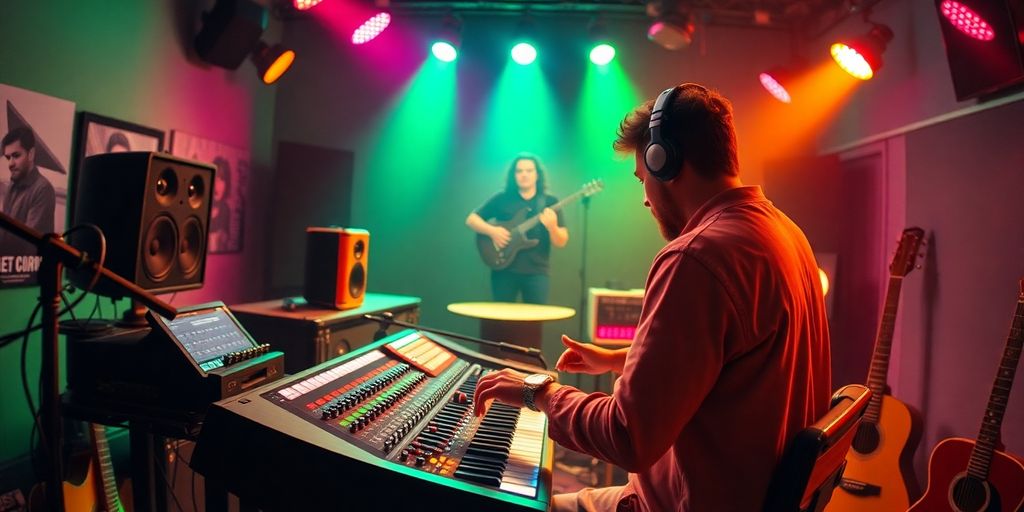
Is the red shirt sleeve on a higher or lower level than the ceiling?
lower

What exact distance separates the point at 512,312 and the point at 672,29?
6.98 feet

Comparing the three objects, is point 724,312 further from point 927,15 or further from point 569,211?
point 569,211

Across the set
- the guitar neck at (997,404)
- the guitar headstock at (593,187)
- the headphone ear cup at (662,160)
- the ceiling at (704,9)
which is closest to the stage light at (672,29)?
the ceiling at (704,9)

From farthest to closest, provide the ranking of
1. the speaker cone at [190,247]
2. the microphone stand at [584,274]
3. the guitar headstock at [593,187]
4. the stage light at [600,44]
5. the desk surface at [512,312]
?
the microphone stand at [584,274], the guitar headstock at [593,187], the stage light at [600,44], the desk surface at [512,312], the speaker cone at [190,247]

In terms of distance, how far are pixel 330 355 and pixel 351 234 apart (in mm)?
580

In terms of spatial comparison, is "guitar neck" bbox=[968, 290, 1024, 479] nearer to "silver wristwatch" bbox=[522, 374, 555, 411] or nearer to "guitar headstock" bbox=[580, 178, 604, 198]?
"silver wristwatch" bbox=[522, 374, 555, 411]

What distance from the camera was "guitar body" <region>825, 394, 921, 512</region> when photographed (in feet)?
7.18

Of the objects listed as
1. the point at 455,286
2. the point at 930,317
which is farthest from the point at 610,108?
the point at 930,317

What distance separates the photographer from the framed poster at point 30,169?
2.20 m

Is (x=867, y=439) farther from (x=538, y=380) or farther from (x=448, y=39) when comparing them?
(x=448, y=39)

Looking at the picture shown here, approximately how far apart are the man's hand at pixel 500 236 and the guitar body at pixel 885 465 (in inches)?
94.9

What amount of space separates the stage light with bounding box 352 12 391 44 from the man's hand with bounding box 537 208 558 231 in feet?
5.49

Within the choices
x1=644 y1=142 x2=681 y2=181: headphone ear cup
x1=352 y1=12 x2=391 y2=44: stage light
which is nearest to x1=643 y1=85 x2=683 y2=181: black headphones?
x1=644 y1=142 x2=681 y2=181: headphone ear cup

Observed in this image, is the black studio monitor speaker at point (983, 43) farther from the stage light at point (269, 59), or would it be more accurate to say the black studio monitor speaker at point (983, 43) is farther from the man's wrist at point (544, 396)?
the stage light at point (269, 59)
